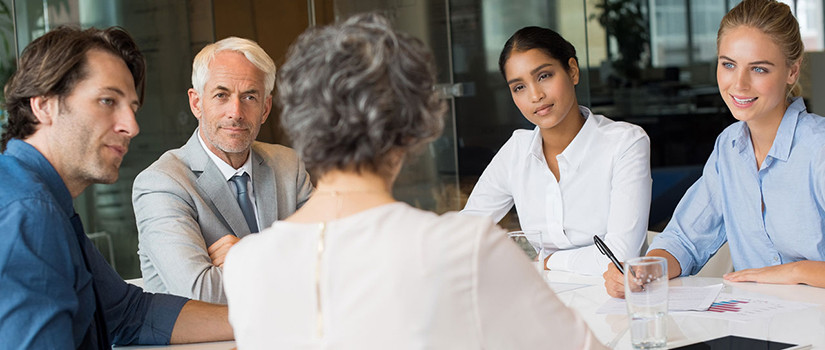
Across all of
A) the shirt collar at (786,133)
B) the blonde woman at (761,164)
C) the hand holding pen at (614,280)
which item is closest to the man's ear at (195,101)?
the hand holding pen at (614,280)

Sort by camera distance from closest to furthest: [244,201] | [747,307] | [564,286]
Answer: [747,307]
[564,286]
[244,201]

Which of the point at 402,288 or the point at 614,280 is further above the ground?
the point at 402,288

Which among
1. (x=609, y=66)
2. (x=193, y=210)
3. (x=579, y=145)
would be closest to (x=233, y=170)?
(x=193, y=210)

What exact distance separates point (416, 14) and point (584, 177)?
335cm

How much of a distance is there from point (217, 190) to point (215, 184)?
0.02 metres

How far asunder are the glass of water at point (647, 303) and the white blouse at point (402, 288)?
0.49m

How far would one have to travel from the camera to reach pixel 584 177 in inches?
116

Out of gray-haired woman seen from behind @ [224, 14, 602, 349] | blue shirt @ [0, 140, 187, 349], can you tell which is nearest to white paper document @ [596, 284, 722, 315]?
gray-haired woman seen from behind @ [224, 14, 602, 349]

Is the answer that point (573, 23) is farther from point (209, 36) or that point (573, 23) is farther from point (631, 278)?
point (631, 278)

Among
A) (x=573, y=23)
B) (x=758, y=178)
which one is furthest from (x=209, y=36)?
(x=758, y=178)

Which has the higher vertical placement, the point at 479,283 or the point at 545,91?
the point at 545,91

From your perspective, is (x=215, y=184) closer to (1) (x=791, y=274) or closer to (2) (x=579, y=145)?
(2) (x=579, y=145)

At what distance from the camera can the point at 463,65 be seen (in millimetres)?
6074

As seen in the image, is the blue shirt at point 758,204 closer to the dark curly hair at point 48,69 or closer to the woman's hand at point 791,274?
the woman's hand at point 791,274
